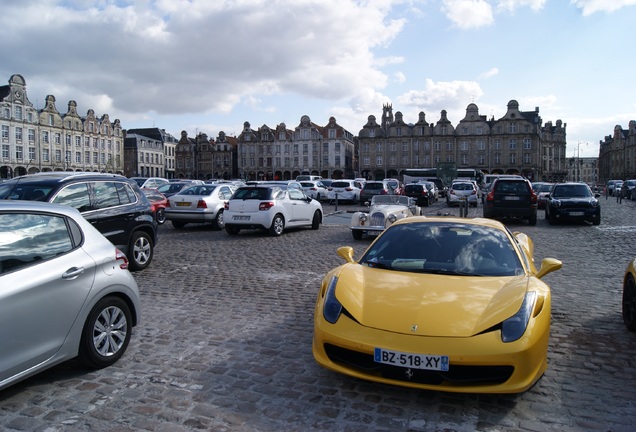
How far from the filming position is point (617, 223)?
20.1 metres

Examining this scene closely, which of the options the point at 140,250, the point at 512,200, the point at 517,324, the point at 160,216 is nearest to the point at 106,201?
the point at 140,250

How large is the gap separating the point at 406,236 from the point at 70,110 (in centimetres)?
10033

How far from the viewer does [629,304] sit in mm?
5898

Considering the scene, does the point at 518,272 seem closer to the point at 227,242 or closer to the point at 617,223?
the point at 227,242

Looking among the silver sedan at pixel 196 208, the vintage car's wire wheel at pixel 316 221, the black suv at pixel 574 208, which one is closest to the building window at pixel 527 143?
the black suv at pixel 574 208

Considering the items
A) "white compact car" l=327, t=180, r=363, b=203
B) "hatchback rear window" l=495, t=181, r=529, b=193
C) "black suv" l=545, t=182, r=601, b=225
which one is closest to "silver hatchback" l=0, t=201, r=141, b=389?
"hatchback rear window" l=495, t=181, r=529, b=193

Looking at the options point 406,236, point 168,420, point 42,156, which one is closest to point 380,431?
point 168,420

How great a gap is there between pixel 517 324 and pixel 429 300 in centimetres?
71

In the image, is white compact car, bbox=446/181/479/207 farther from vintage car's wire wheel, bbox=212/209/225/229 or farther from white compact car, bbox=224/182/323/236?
vintage car's wire wheel, bbox=212/209/225/229

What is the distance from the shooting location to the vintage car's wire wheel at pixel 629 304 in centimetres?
577

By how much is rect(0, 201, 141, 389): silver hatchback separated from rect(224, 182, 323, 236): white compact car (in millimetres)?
9939

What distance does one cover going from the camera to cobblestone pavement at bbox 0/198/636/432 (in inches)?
144

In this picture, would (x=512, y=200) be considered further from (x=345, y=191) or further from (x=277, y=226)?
(x=345, y=191)

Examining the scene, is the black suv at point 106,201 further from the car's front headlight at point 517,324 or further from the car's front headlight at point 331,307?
the car's front headlight at point 517,324
